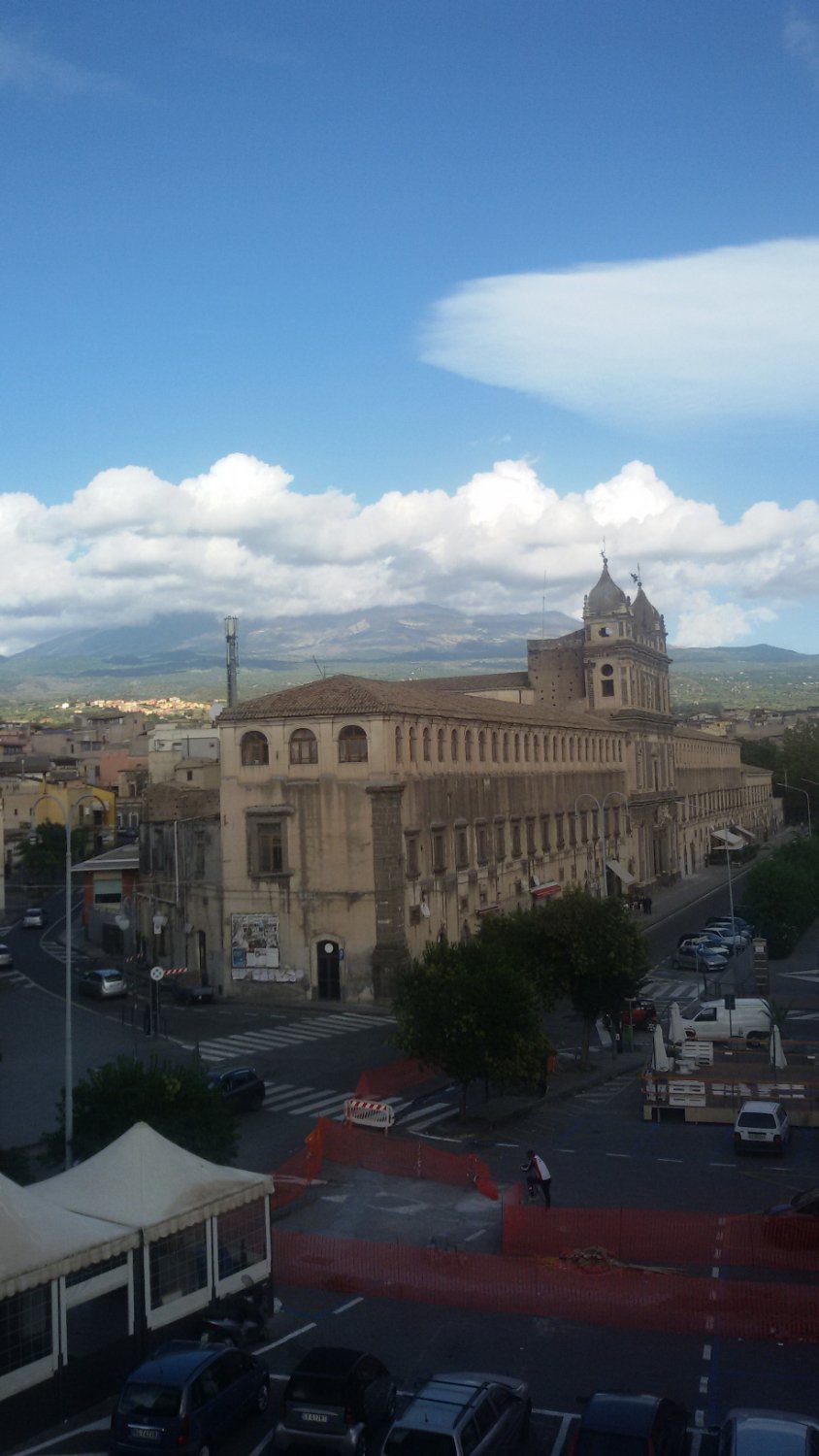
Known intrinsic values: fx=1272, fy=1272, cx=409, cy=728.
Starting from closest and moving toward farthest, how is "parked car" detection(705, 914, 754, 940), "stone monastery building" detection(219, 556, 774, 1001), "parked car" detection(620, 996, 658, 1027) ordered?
1. "parked car" detection(620, 996, 658, 1027)
2. "stone monastery building" detection(219, 556, 774, 1001)
3. "parked car" detection(705, 914, 754, 940)

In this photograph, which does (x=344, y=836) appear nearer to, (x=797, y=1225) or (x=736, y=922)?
(x=736, y=922)

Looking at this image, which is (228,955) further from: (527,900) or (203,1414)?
(203,1414)

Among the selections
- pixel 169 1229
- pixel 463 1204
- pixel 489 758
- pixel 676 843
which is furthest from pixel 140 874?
pixel 676 843

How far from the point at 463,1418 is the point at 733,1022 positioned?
29.7 m

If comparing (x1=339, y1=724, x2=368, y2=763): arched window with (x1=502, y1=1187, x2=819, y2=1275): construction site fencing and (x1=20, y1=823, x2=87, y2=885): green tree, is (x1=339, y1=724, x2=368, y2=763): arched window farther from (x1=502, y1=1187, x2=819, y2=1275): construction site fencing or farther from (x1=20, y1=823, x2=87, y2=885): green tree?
(x1=20, y1=823, x2=87, y2=885): green tree

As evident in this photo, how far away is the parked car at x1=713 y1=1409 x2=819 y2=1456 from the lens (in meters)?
12.9

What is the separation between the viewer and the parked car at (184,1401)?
47.7 ft

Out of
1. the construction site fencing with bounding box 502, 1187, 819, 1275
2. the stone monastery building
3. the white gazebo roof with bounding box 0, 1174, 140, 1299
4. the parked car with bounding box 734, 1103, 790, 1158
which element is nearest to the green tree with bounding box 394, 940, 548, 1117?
the parked car with bounding box 734, 1103, 790, 1158

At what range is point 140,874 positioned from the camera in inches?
2534

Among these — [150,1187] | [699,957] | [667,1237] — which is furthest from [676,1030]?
[150,1187]

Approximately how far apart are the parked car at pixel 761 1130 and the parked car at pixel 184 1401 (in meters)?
15.8

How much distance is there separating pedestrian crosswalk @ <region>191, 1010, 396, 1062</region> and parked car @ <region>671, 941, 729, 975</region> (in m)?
16.1

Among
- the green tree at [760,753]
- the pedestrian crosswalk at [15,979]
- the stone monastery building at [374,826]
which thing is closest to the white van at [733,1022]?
the stone monastery building at [374,826]

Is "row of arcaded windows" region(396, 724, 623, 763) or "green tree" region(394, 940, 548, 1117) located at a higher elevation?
"row of arcaded windows" region(396, 724, 623, 763)
